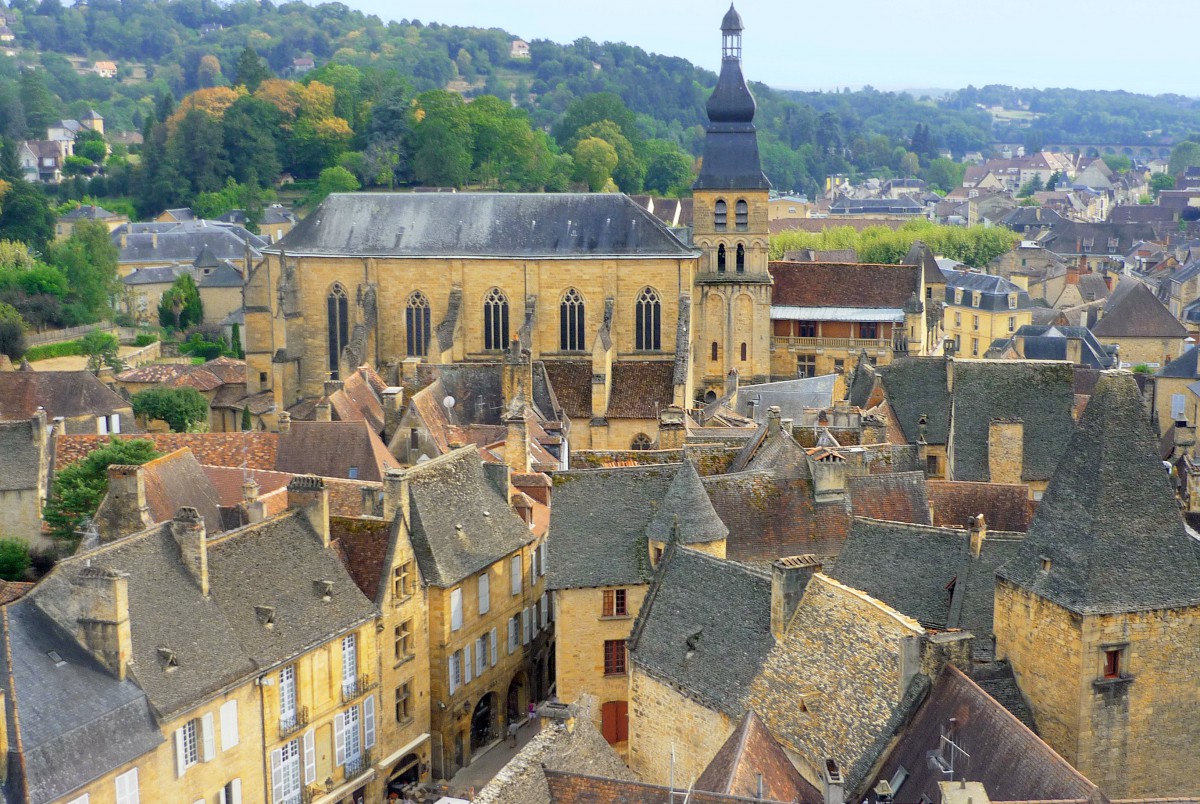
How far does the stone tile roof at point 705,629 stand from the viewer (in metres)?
30.4

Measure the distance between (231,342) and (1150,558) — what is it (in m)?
77.7

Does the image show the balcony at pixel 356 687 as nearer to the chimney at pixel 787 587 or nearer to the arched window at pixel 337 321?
the chimney at pixel 787 587

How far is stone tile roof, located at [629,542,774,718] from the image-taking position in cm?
3036

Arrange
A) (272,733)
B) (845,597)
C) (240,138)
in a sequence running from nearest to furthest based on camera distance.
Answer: (845,597), (272,733), (240,138)

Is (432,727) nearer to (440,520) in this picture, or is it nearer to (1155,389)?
(440,520)

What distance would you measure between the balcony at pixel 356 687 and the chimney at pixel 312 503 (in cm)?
314

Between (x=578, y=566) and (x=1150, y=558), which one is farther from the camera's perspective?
(x=578, y=566)

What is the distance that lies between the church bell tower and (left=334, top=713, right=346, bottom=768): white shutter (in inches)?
1558

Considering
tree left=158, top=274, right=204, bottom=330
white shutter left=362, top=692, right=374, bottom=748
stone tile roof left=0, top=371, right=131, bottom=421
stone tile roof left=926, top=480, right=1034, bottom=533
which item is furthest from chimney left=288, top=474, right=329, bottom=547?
tree left=158, top=274, right=204, bottom=330

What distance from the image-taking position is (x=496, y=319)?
71.2 metres

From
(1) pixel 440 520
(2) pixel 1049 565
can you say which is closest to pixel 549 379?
(1) pixel 440 520

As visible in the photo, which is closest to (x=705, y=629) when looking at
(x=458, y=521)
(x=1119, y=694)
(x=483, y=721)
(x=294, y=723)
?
(x=1119, y=694)

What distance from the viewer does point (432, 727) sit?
3909cm

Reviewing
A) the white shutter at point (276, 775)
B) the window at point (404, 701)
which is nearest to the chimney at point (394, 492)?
the window at point (404, 701)
